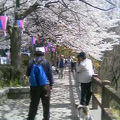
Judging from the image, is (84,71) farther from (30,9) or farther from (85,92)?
(30,9)

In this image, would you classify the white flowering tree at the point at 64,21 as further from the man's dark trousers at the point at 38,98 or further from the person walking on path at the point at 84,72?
the man's dark trousers at the point at 38,98

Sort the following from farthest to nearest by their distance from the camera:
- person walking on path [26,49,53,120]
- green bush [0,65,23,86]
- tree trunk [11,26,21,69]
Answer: tree trunk [11,26,21,69], green bush [0,65,23,86], person walking on path [26,49,53,120]

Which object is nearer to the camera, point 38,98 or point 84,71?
point 38,98

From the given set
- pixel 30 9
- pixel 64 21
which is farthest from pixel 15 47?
pixel 64 21

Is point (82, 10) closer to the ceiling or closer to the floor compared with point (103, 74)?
closer to the ceiling

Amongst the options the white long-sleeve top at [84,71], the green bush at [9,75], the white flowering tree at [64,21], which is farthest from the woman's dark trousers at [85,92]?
the white flowering tree at [64,21]

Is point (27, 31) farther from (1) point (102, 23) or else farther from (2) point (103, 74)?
(2) point (103, 74)

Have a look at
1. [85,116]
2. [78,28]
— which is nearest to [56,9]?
[78,28]

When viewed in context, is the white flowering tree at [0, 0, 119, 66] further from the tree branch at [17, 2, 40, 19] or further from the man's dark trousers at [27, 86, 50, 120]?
the man's dark trousers at [27, 86, 50, 120]

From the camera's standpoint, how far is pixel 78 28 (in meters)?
14.5

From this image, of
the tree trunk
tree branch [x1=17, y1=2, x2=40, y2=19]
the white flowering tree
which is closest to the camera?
tree branch [x1=17, y1=2, x2=40, y2=19]

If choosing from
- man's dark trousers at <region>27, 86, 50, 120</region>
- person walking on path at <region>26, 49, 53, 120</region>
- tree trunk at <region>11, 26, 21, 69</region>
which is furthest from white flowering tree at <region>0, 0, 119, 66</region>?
man's dark trousers at <region>27, 86, 50, 120</region>

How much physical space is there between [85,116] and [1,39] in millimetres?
14455

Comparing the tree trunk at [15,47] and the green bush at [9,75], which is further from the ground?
the tree trunk at [15,47]
